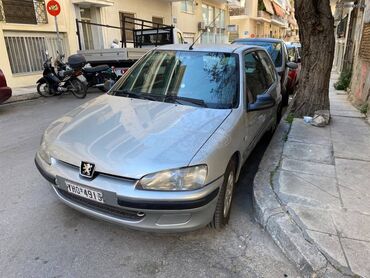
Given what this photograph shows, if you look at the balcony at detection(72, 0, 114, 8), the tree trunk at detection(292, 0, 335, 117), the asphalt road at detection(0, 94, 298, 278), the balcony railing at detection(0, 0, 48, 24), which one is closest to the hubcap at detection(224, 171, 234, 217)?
the asphalt road at detection(0, 94, 298, 278)

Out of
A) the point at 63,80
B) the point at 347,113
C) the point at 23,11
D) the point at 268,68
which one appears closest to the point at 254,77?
the point at 268,68

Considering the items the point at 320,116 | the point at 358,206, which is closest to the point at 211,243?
the point at 358,206

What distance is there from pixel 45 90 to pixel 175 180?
334 inches

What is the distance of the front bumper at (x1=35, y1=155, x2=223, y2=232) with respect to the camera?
7.41ft

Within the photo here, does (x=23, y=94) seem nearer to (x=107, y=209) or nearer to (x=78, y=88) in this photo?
(x=78, y=88)

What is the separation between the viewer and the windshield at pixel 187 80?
3.28 m

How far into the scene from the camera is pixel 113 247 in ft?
8.66

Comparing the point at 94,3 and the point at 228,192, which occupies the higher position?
the point at 94,3

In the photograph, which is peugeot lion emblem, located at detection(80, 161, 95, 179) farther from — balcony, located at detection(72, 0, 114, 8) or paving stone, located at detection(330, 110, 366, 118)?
balcony, located at detection(72, 0, 114, 8)

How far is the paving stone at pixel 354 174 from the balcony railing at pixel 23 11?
10.7 meters

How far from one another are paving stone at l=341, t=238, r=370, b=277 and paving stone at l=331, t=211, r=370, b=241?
84 mm

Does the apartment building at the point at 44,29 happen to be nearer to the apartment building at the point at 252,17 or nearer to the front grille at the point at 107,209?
the front grille at the point at 107,209

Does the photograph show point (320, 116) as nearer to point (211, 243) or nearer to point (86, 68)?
point (211, 243)

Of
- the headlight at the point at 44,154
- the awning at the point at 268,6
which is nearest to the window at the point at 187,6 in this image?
the awning at the point at 268,6
